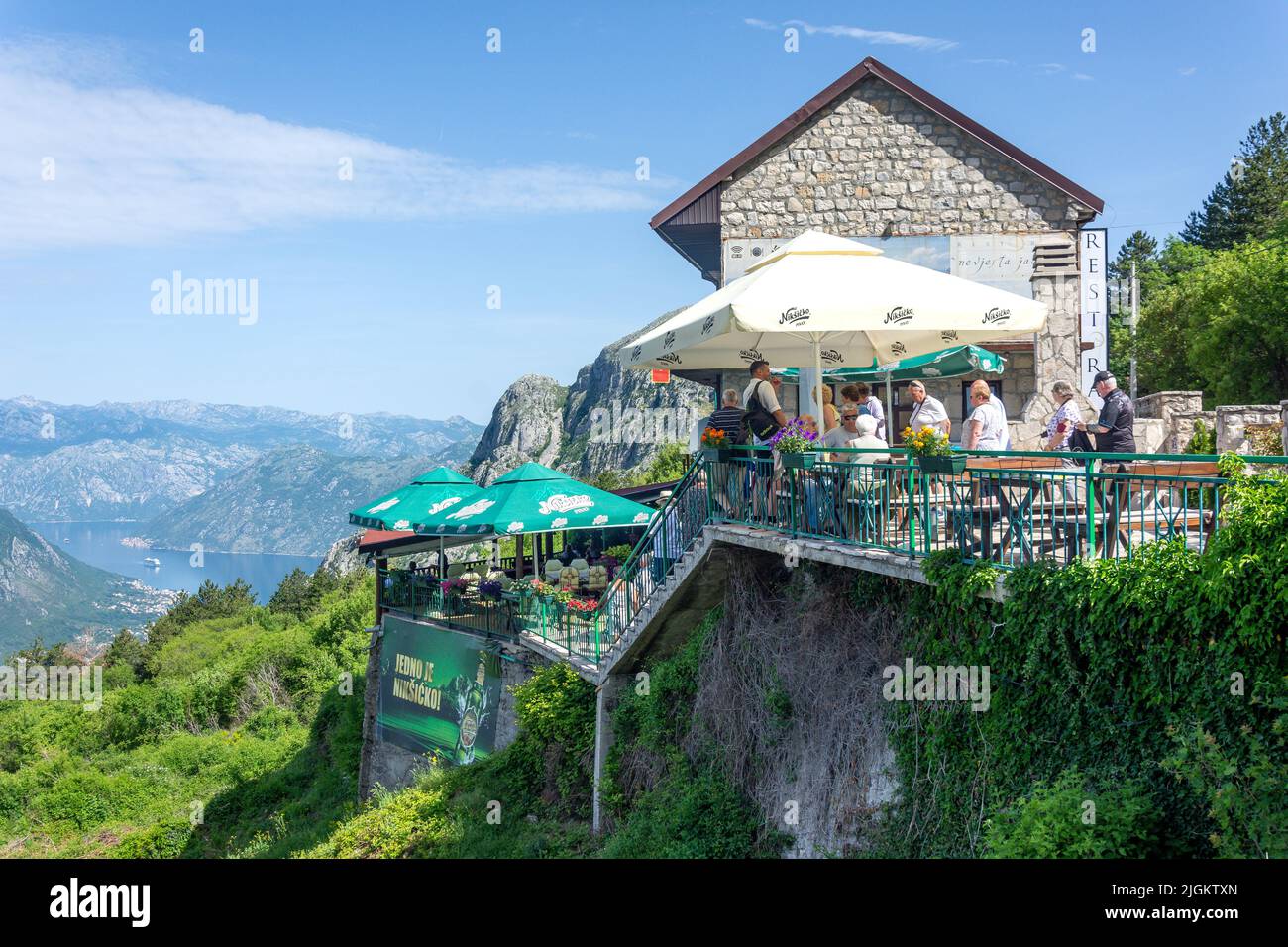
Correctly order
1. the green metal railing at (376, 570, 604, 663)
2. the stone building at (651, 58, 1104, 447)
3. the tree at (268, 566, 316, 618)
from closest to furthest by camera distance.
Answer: the green metal railing at (376, 570, 604, 663) < the stone building at (651, 58, 1104, 447) < the tree at (268, 566, 316, 618)

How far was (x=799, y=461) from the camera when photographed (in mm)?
10742

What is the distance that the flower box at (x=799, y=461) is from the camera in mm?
10594

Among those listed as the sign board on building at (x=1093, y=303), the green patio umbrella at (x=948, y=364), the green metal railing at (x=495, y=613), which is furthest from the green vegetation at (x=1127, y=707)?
the sign board on building at (x=1093, y=303)

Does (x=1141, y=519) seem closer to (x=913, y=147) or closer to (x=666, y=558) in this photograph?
(x=666, y=558)

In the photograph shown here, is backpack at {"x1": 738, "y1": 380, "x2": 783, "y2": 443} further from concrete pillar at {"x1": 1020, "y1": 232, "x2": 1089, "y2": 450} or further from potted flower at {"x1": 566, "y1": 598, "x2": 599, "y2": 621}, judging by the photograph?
concrete pillar at {"x1": 1020, "y1": 232, "x2": 1089, "y2": 450}

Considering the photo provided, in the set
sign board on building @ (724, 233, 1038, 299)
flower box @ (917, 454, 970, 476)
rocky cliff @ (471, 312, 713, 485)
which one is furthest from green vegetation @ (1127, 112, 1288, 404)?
rocky cliff @ (471, 312, 713, 485)

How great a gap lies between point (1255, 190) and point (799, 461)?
60.4 meters

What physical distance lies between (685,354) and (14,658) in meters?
99.3

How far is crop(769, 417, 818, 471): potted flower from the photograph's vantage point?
1067cm

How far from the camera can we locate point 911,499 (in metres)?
8.99

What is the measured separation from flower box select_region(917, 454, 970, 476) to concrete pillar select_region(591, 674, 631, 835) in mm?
6934

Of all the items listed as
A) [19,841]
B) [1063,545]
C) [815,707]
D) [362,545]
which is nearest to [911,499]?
[1063,545]

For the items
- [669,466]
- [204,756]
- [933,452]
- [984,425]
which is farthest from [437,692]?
[204,756]
